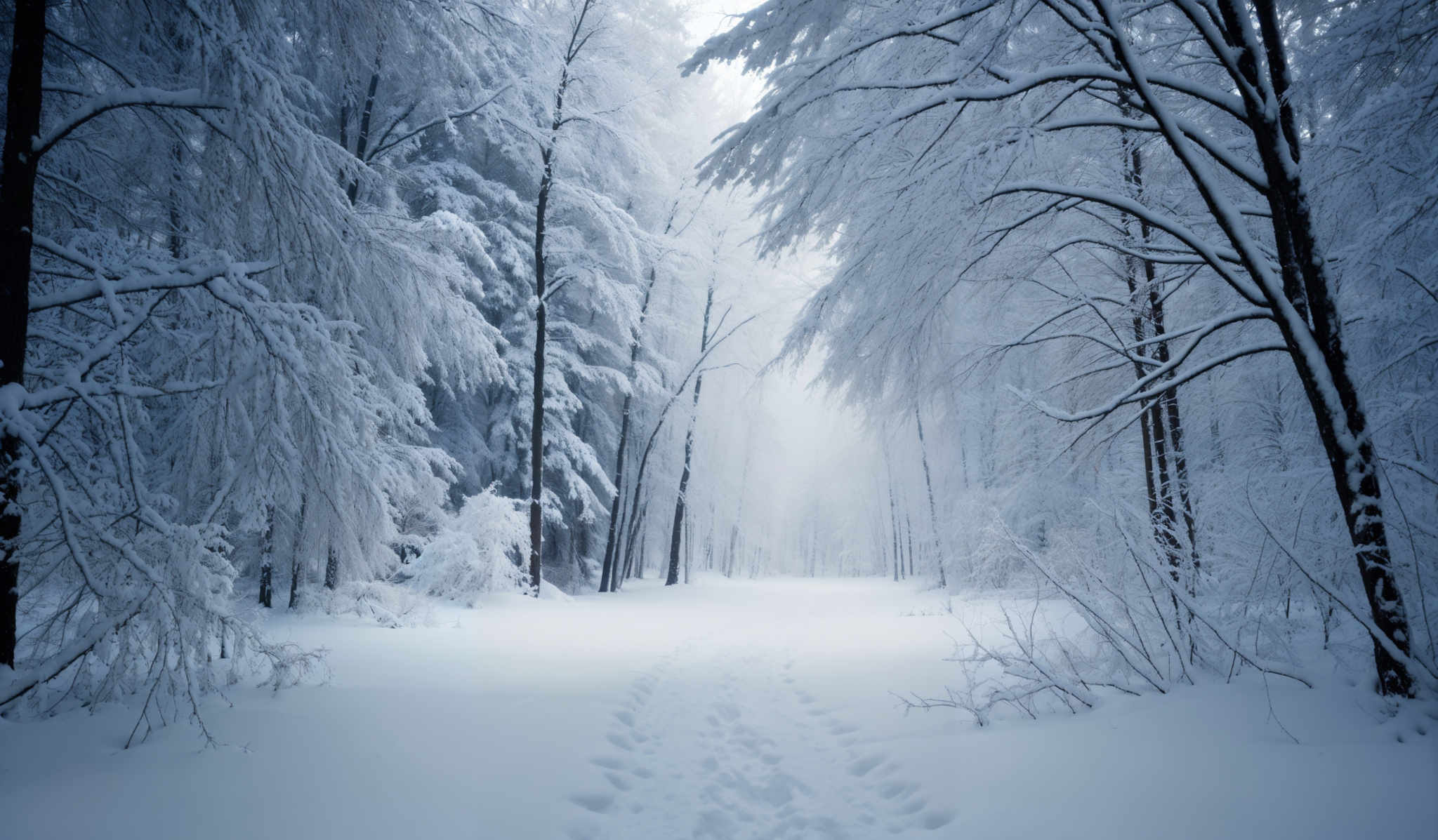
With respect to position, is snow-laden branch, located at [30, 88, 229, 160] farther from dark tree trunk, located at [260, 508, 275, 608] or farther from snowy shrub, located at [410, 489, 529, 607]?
snowy shrub, located at [410, 489, 529, 607]

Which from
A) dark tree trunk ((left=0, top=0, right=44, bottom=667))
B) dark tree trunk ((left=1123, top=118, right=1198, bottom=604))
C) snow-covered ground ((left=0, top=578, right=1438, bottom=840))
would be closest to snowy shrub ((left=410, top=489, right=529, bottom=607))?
snow-covered ground ((left=0, top=578, right=1438, bottom=840))

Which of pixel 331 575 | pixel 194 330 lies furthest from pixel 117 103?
pixel 331 575

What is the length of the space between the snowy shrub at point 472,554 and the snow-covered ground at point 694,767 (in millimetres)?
4316

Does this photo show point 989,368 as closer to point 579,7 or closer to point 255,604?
point 255,604

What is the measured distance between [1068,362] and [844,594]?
13.3 meters

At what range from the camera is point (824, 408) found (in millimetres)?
5797

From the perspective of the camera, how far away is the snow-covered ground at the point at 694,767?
6.94 feet

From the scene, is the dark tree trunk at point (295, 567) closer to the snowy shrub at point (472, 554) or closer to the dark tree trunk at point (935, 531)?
the snowy shrub at point (472, 554)

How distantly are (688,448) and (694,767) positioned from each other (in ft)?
46.0

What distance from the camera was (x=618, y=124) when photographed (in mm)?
11281

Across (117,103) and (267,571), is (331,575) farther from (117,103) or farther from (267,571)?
(117,103)

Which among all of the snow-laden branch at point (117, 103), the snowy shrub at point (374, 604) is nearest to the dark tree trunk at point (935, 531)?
the snowy shrub at point (374, 604)

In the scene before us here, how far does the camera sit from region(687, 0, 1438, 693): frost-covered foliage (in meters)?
2.74

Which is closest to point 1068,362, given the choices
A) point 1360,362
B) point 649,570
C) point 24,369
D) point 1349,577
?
point 1360,362
